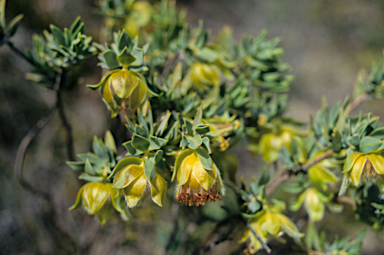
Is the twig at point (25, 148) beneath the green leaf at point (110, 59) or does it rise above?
beneath

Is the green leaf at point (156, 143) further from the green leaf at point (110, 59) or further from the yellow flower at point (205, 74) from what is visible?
the yellow flower at point (205, 74)

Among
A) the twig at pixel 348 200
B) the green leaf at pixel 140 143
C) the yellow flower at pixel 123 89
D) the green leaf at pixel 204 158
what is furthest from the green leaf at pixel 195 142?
the twig at pixel 348 200

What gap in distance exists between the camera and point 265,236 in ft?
3.18

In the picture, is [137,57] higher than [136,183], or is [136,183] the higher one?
[137,57]

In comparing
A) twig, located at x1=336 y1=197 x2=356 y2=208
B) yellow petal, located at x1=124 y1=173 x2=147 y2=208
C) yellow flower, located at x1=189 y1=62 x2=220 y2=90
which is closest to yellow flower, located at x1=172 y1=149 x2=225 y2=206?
yellow petal, located at x1=124 y1=173 x2=147 y2=208

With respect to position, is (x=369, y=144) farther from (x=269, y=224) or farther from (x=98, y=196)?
(x=98, y=196)

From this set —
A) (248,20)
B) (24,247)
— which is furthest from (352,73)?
(24,247)

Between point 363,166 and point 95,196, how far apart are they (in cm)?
89

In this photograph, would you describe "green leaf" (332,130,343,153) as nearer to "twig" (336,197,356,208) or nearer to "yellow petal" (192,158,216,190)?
"twig" (336,197,356,208)

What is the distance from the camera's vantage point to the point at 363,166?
81cm

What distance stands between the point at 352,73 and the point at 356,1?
51.7 inches

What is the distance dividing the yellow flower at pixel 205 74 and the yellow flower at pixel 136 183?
608mm

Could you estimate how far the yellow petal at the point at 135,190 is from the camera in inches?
31.1

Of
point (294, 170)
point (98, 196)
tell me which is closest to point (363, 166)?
point (294, 170)
